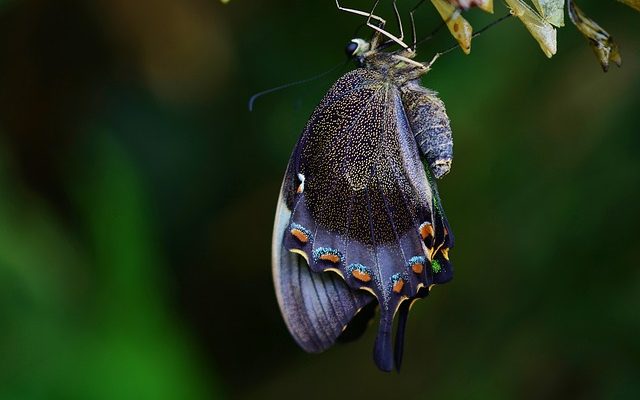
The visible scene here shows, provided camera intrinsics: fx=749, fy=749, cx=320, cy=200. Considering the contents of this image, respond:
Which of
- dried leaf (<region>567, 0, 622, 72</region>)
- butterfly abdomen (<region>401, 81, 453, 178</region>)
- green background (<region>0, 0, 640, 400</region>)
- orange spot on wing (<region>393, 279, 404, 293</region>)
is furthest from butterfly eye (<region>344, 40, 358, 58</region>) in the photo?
dried leaf (<region>567, 0, 622, 72</region>)

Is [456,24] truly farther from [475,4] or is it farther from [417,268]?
[417,268]

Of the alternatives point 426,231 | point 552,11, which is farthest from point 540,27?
point 426,231

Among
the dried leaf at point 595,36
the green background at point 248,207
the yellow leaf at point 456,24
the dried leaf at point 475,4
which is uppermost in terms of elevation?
the dried leaf at point 475,4

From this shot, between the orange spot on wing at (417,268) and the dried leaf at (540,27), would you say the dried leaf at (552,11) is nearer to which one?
the dried leaf at (540,27)

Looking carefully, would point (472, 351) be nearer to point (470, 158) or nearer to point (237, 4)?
point (470, 158)

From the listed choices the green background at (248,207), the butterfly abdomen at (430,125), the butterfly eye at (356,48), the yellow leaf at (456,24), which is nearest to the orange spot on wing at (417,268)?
the butterfly abdomen at (430,125)

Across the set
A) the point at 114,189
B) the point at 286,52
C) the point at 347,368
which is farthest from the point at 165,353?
the point at 286,52

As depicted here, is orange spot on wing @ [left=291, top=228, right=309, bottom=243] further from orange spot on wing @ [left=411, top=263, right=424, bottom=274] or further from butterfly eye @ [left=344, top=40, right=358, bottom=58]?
butterfly eye @ [left=344, top=40, right=358, bottom=58]
